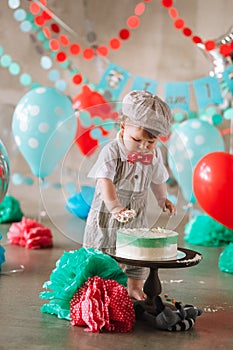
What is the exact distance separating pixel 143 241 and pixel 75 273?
0.92ft

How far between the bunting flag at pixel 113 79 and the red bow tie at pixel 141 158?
213cm

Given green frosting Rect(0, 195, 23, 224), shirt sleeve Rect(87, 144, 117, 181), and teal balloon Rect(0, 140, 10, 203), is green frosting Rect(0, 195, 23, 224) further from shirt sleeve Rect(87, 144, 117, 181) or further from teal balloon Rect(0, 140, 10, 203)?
shirt sleeve Rect(87, 144, 117, 181)

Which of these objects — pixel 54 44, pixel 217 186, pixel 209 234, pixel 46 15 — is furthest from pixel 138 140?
pixel 46 15

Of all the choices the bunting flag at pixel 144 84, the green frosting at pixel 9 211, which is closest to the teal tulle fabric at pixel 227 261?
the bunting flag at pixel 144 84

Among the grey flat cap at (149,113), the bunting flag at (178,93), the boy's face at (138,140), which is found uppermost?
the bunting flag at (178,93)

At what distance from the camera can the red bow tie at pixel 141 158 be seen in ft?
8.24

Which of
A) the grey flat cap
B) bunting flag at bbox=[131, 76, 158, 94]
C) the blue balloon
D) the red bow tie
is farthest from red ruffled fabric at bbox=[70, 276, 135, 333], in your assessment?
bunting flag at bbox=[131, 76, 158, 94]

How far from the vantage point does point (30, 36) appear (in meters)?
5.80

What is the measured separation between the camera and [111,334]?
2.43 metres

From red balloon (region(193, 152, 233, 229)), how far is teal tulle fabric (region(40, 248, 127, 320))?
3.52 ft

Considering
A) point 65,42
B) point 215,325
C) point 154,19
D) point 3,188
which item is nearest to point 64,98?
point 65,42

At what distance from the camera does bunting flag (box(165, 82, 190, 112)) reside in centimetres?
458

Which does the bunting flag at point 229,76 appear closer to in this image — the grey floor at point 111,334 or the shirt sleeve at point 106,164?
the grey floor at point 111,334

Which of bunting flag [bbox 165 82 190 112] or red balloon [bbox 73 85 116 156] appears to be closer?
red balloon [bbox 73 85 116 156]
